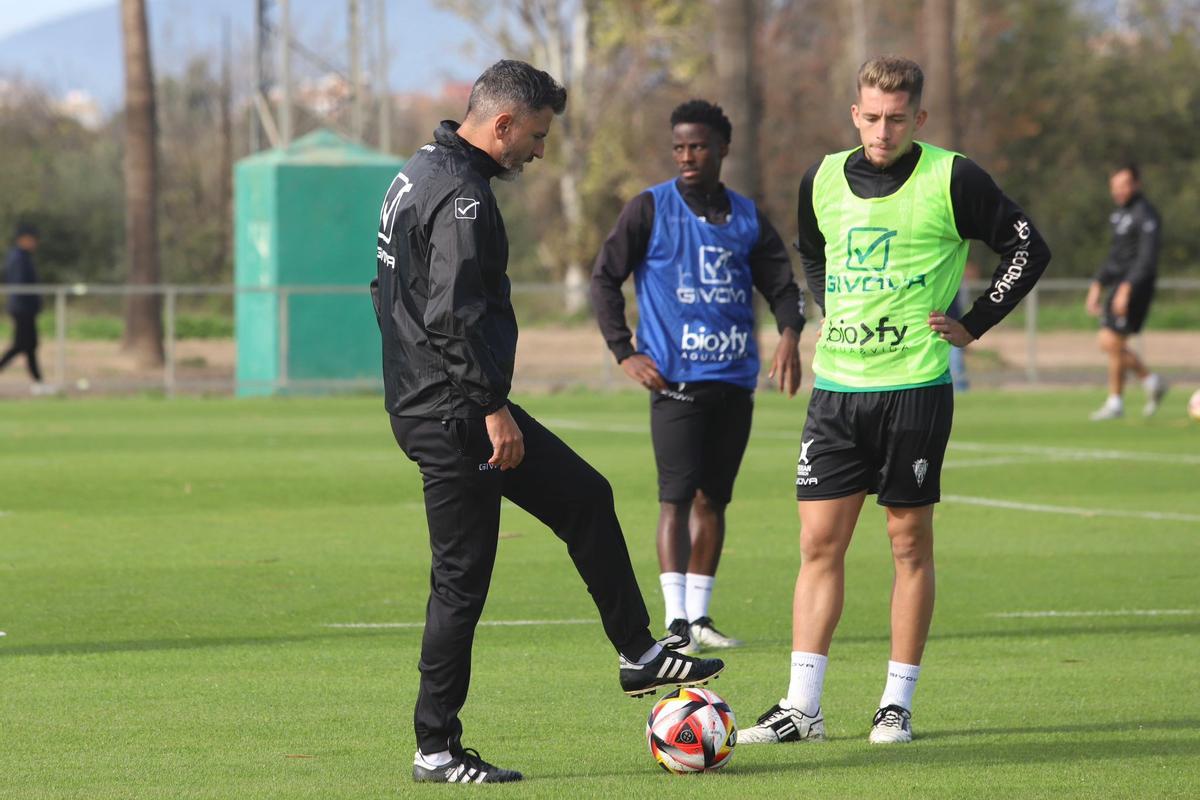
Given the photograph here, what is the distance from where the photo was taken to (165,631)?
27.0 ft

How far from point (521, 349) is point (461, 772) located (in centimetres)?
2928

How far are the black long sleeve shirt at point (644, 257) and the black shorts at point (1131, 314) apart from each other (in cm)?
1130

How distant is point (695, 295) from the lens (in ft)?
27.1

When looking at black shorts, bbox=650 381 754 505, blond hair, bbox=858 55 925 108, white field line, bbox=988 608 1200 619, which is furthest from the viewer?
white field line, bbox=988 608 1200 619

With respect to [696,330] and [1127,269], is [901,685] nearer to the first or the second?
[696,330]

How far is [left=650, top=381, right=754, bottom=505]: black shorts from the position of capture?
8.18 meters

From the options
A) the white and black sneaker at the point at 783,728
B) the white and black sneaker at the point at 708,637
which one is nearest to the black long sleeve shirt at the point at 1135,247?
the white and black sneaker at the point at 708,637

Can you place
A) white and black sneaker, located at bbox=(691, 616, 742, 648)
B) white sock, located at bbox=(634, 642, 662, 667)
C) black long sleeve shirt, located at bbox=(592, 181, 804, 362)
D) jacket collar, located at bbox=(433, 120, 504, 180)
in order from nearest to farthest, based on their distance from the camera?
jacket collar, located at bbox=(433, 120, 504, 180), white sock, located at bbox=(634, 642, 662, 667), white and black sneaker, located at bbox=(691, 616, 742, 648), black long sleeve shirt, located at bbox=(592, 181, 804, 362)

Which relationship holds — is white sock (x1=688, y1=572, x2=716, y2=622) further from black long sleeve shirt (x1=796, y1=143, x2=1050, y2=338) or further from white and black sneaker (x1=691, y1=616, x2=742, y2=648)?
black long sleeve shirt (x1=796, y1=143, x2=1050, y2=338)

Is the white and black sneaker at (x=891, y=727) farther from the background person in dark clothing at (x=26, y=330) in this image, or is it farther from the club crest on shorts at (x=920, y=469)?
the background person in dark clothing at (x=26, y=330)

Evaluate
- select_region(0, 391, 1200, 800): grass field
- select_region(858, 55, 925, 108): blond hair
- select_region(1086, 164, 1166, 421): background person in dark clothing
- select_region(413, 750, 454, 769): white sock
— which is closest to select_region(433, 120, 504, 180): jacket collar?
select_region(858, 55, 925, 108): blond hair

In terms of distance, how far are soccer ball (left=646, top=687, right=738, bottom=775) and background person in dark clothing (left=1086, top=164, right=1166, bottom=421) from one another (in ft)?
45.5

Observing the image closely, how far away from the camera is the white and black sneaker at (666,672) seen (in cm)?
571

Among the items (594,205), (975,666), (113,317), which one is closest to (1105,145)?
(594,205)
